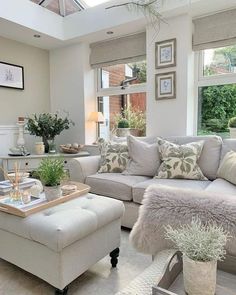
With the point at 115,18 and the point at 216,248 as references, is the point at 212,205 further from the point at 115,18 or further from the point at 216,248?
the point at 115,18

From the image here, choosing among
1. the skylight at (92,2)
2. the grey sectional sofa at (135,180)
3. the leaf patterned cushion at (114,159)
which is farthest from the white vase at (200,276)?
the skylight at (92,2)

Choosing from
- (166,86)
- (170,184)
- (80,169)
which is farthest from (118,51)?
(170,184)

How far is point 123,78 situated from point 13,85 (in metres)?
1.64

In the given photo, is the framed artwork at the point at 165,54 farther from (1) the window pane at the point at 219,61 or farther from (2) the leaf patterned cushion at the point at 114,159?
(2) the leaf patterned cushion at the point at 114,159

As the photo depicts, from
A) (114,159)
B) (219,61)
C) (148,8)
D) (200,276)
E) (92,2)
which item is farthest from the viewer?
(92,2)

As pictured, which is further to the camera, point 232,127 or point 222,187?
point 232,127

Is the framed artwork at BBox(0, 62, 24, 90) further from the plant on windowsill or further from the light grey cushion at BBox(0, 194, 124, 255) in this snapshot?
the light grey cushion at BBox(0, 194, 124, 255)

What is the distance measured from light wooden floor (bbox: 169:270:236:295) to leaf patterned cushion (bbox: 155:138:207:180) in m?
1.55

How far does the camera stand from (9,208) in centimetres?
159

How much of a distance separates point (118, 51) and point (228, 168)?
235cm

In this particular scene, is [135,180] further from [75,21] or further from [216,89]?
[75,21]

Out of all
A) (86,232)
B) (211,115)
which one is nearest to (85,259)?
(86,232)

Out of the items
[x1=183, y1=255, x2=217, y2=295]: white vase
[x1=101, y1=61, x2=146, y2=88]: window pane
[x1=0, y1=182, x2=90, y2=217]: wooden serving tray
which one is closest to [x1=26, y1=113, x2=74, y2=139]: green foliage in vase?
[x1=101, y1=61, x2=146, y2=88]: window pane

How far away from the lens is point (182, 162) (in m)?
2.48
